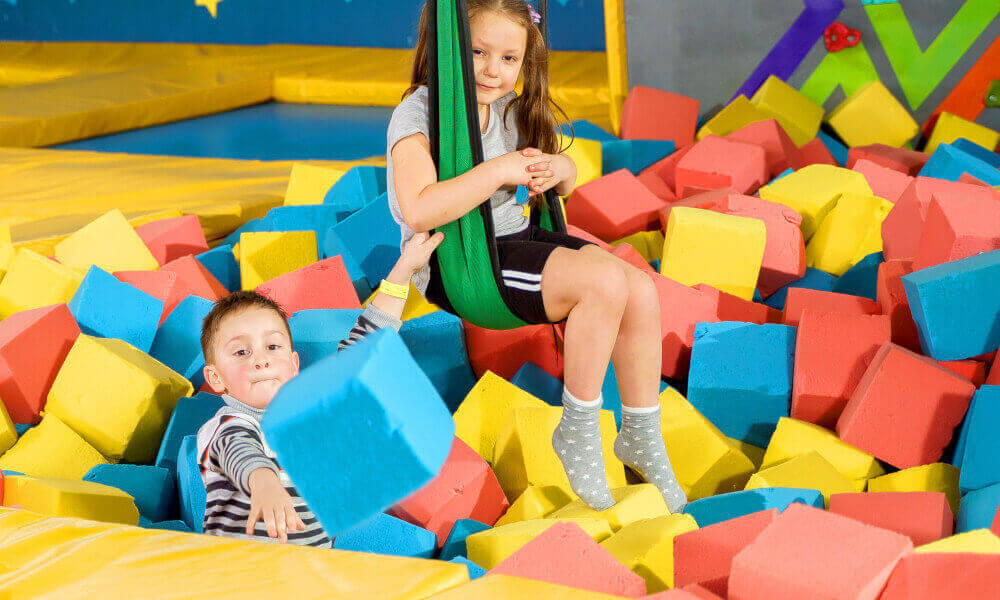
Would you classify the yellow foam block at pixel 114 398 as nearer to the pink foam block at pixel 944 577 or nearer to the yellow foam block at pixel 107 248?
the yellow foam block at pixel 107 248

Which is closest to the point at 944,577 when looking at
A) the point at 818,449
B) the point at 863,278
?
the point at 818,449

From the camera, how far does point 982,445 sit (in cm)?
149

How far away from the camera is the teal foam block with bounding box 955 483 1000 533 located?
1303 mm

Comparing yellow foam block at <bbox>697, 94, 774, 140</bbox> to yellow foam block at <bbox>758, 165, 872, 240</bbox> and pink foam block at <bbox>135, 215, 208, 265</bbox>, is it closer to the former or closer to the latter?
yellow foam block at <bbox>758, 165, 872, 240</bbox>

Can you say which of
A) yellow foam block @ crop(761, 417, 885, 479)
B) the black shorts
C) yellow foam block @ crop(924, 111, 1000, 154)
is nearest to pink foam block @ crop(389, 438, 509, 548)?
the black shorts

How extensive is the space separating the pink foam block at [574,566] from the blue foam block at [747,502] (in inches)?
12.0

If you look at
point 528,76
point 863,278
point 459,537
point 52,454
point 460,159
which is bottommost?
point 459,537

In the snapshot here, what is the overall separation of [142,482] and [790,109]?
2.49m

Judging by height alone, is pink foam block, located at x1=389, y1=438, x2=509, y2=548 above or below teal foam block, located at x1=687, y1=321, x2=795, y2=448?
below

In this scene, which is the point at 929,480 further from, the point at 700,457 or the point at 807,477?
the point at 700,457

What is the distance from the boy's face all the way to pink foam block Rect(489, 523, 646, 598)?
56cm

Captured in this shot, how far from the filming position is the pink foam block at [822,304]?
197 centimetres

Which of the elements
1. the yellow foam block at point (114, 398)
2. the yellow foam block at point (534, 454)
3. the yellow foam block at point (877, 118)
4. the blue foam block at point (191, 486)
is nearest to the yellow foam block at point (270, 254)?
the yellow foam block at point (114, 398)

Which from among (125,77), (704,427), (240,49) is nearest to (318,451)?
(704,427)
